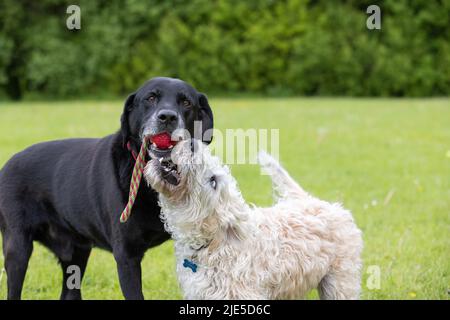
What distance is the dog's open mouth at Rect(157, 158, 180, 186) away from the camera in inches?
137

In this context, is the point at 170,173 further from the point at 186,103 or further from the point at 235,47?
the point at 235,47

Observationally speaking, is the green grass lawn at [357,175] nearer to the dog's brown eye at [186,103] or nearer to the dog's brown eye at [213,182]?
the dog's brown eye at [186,103]

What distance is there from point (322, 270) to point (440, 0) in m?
25.7

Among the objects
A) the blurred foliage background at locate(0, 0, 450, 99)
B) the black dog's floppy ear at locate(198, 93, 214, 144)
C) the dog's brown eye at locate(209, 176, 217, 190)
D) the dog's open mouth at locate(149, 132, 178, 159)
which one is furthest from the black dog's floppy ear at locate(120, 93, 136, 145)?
the blurred foliage background at locate(0, 0, 450, 99)

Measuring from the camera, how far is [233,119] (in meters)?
16.5

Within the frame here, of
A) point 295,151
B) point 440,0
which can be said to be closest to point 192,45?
point 440,0

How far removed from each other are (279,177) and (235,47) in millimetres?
22530

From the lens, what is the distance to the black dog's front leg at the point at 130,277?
398 cm

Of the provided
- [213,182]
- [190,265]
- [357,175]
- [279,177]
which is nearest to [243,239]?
[190,265]

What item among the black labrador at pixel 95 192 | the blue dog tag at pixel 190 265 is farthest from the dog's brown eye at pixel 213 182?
the blue dog tag at pixel 190 265

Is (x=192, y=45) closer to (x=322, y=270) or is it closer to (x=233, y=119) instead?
(x=233, y=119)

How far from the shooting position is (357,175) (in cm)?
950

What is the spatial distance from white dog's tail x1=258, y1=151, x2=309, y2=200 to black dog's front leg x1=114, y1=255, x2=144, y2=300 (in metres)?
1.15

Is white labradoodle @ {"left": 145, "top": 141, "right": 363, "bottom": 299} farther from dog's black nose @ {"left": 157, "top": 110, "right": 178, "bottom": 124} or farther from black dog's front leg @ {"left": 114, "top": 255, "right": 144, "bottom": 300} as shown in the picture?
dog's black nose @ {"left": 157, "top": 110, "right": 178, "bottom": 124}
